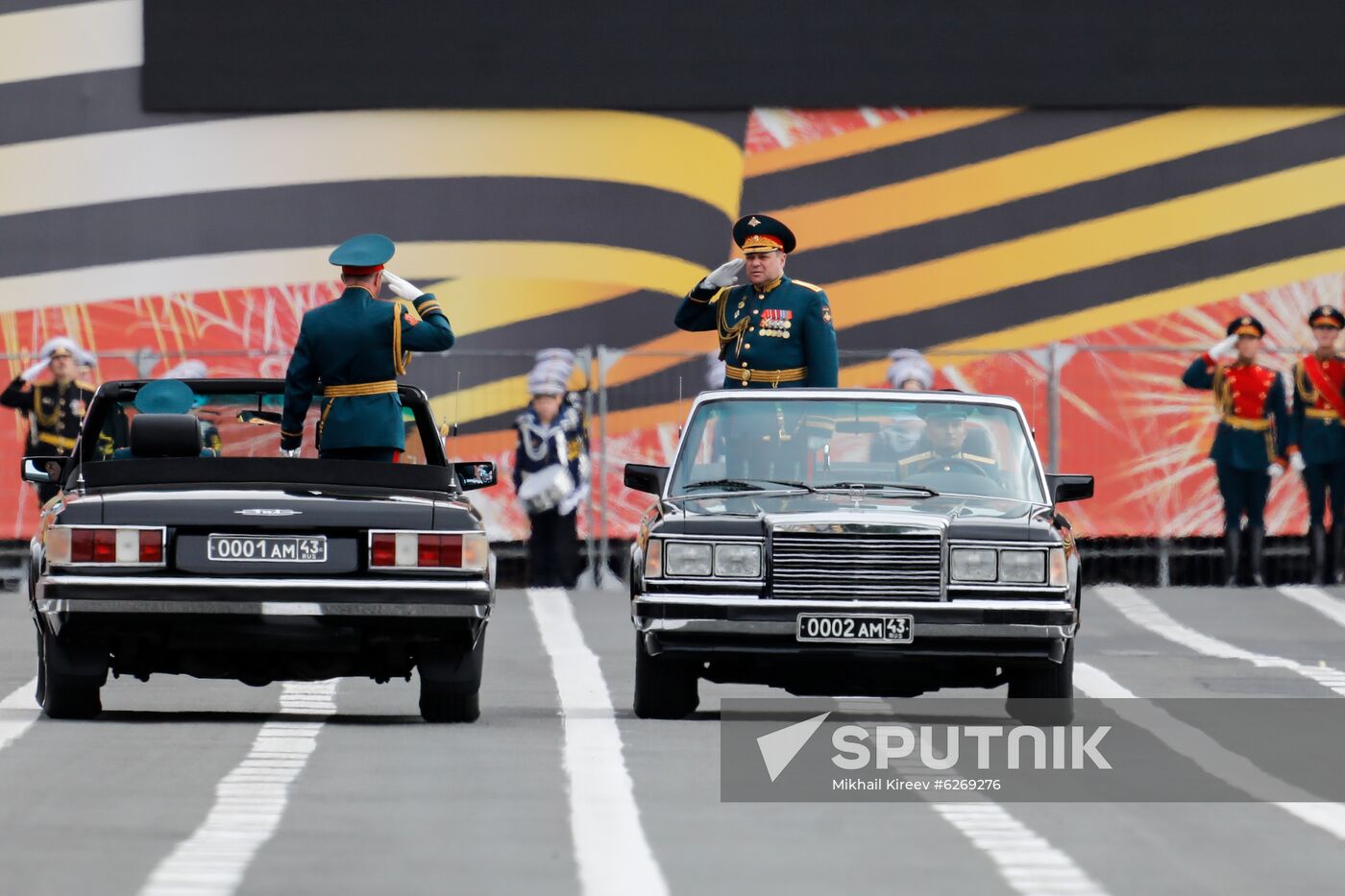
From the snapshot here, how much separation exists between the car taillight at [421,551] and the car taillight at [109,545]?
81cm

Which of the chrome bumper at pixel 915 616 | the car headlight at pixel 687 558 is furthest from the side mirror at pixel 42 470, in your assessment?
the chrome bumper at pixel 915 616

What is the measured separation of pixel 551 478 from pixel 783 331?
8.24m

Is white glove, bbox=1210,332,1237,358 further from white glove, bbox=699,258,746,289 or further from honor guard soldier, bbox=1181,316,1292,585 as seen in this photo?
white glove, bbox=699,258,746,289

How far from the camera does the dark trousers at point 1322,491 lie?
23750 mm

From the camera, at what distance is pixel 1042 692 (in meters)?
12.7

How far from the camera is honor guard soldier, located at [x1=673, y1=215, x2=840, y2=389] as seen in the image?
15016mm

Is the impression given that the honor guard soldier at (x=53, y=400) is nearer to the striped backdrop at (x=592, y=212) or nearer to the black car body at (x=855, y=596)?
the striped backdrop at (x=592, y=212)

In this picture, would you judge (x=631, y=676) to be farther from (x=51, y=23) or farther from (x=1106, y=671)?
(x=51, y=23)

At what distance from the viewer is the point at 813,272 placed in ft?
86.1

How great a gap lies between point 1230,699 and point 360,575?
14.9ft

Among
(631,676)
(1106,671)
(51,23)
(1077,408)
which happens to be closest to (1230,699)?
(1106,671)

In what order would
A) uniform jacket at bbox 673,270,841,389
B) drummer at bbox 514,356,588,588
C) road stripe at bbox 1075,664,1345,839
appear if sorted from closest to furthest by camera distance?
road stripe at bbox 1075,664,1345,839
uniform jacket at bbox 673,270,841,389
drummer at bbox 514,356,588,588

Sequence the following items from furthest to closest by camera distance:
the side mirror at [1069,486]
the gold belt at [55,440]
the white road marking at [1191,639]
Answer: the gold belt at [55,440] → the white road marking at [1191,639] → the side mirror at [1069,486]

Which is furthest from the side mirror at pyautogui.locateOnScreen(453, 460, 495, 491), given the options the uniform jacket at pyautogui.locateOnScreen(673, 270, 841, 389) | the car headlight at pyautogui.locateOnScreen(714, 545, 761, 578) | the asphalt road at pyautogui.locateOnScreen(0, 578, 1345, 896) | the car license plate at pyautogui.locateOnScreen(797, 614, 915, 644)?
the uniform jacket at pyautogui.locateOnScreen(673, 270, 841, 389)
